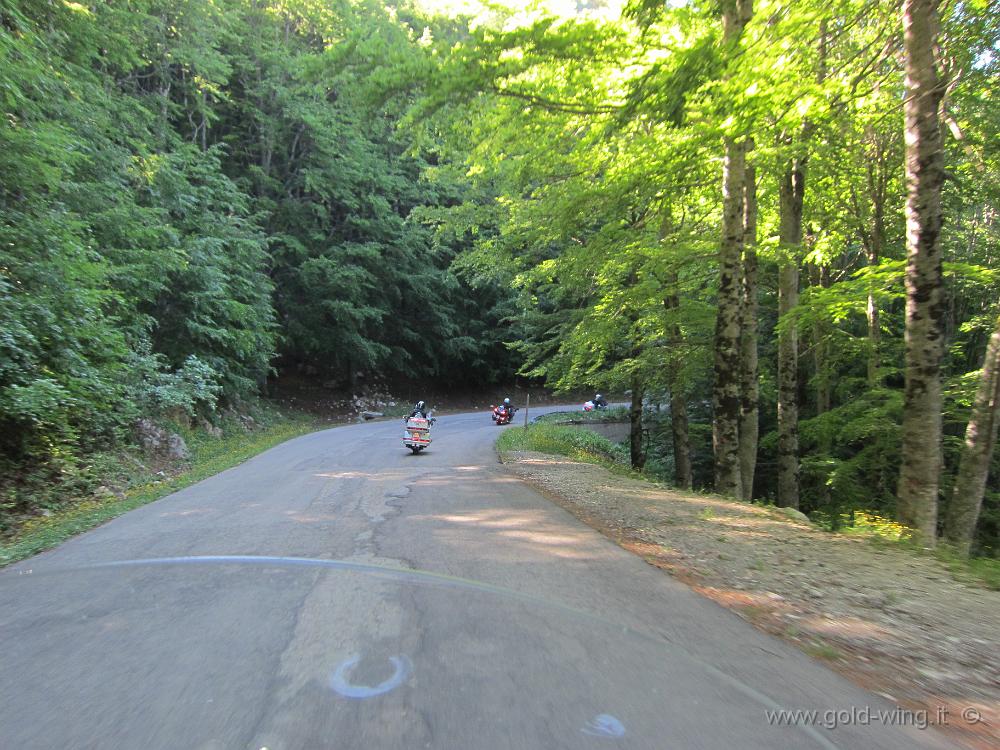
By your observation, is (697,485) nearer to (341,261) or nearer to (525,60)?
(525,60)

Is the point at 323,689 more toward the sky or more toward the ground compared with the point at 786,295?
more toward the ground

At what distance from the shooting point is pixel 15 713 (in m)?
3.12

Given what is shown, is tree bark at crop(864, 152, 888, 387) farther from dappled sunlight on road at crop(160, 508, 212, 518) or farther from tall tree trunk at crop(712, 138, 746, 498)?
dappled sunlight on road at crop(160, 508, 212, 518)

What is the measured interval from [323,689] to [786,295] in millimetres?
12234

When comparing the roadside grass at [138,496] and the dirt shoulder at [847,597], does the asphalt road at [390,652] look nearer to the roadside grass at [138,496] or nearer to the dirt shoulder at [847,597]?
the dirt shoulder at [847,597]

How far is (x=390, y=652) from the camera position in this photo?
378 centimetres

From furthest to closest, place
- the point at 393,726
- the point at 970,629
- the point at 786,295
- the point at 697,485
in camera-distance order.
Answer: the point at 697,485 → the point at 786,295 → the point at 970,629 → the point at 393,726

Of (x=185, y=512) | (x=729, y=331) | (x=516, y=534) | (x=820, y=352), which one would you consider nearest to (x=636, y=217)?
(x=729, y=331)

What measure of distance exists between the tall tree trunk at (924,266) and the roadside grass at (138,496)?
34.5 ft

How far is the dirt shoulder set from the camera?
134 inches

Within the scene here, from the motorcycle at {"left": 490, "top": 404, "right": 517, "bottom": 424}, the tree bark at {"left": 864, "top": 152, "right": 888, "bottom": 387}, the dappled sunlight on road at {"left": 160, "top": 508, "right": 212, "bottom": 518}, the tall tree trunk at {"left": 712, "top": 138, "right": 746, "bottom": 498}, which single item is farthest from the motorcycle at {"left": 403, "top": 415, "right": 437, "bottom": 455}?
the motorcycle at {"left": 490, "top": 404, "right": 517, "bottom": 424}

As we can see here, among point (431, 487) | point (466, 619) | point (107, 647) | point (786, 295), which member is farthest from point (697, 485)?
point (107, 647)

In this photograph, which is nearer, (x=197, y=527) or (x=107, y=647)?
(x=107, y=647)

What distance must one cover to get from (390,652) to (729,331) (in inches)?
346
